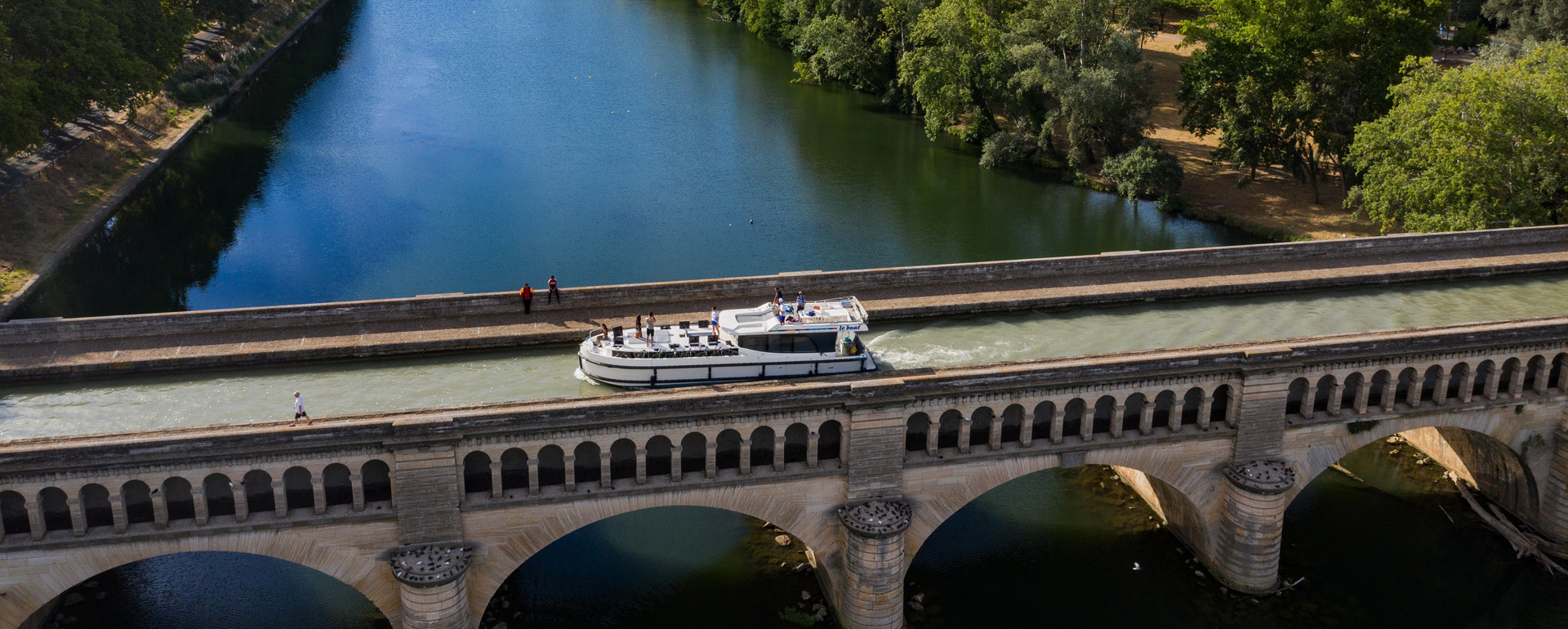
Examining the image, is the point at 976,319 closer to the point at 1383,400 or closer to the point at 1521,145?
the point at 1383,400

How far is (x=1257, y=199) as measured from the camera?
9981cm

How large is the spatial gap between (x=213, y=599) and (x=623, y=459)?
18.1 metres

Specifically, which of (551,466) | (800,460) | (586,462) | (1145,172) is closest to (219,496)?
(551,466)

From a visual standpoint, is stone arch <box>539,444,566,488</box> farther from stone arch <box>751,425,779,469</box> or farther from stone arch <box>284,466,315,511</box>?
stone arch <box>284,466,315,511</box>

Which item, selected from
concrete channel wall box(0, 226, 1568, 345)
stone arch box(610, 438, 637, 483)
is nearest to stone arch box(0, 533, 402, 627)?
stone arch box(610, 438, 637, 483)

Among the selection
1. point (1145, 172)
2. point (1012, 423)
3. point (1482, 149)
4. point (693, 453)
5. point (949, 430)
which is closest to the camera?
point (693, 453)

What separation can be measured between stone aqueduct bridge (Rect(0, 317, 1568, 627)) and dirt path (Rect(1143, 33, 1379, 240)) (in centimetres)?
4180

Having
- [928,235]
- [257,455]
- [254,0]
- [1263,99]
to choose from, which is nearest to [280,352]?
[257,455]

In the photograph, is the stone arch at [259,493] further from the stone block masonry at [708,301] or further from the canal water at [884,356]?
the stone block masonry at [708,301]

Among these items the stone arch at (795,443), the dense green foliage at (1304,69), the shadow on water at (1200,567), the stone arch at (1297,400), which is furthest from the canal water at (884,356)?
the dense green foliage at (1304,69)

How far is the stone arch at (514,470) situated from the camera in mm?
43062

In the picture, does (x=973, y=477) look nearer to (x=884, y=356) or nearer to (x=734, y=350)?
(x=884, y=356)

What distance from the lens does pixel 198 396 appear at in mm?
47000

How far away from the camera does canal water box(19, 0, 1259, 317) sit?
281 feet
